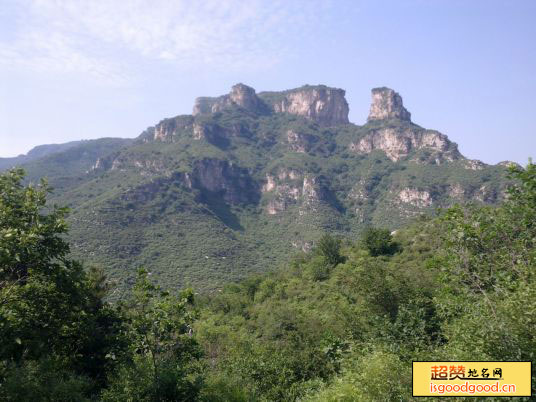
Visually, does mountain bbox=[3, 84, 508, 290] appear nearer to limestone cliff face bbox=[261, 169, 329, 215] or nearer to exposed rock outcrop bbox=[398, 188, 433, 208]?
exposed rock outcrop bbox=[398, 188, 433, 208]

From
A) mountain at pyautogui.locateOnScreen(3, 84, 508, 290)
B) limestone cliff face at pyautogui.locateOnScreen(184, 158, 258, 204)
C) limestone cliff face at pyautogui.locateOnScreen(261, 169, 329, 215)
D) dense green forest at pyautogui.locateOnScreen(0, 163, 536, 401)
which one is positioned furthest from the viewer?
limestone cliff face at pyautogui.locateOnScreen(184, 158, 258, 204)

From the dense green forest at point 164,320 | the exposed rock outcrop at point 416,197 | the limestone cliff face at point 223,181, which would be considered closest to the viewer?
the dense green forest at point 164,320

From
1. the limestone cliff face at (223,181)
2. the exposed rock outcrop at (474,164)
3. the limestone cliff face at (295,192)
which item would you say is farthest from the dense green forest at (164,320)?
the exposed rock outcrop at (474,164)

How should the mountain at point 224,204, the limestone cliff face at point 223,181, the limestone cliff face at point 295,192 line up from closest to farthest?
the mountain at point 224,204 → the limestone cliff face at point 295,192 → the limestone cliff face at point 223,181

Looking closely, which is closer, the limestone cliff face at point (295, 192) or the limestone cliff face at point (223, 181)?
the limestone cliff face at point (295, 192)

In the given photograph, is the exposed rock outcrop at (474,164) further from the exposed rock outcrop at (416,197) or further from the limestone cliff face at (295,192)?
the limestone cliff face at (295,192)

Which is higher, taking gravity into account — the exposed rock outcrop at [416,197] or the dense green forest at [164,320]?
the exposed rock outcrop at [416,197]

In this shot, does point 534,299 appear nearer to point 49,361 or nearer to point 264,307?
point 49,361

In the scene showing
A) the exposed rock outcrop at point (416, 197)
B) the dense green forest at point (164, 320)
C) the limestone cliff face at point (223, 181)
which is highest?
the limestone cliff face at point (223, 181)

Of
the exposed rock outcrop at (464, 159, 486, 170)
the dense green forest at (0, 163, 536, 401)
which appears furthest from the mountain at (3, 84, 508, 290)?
the dense green forest at (0, 163, 536, 401)

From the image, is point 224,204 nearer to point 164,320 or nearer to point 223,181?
point 223,181

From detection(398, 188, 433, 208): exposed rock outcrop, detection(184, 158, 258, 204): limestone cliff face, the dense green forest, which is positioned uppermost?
detection(184, 158, 258, 204): limestone cliff face

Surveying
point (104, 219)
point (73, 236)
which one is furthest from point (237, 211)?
point (73, 236)

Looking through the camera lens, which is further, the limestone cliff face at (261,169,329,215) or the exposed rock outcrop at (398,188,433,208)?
the limestone cliff face at (261,169,329,215)
